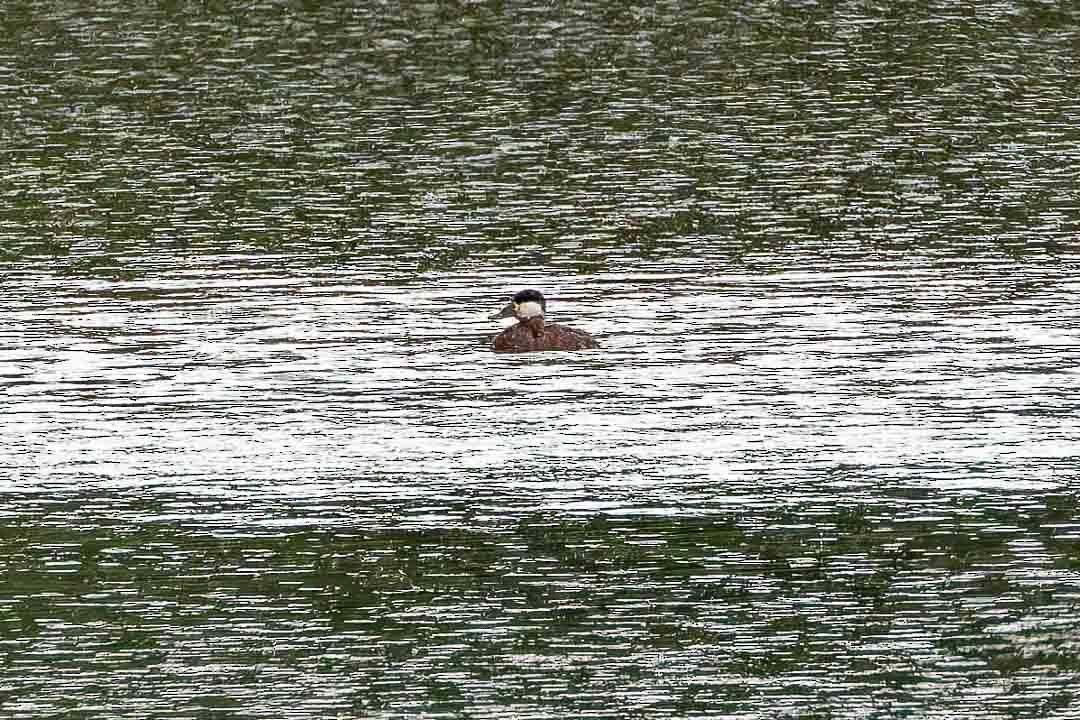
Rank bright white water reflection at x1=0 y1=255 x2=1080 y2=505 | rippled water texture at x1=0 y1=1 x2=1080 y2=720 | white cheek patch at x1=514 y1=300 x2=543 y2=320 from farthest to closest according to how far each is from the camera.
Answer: white cheek patch at x1=514 y1=300 x2=543 y2=320
bright white water reflection at x1=0 y1=255 x2=1080 y2=505
rippled water texture at x1=0 y1=1 x2=1080 y2=720

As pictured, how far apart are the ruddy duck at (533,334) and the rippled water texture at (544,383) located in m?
0.18

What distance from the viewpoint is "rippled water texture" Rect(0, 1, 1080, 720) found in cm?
1468

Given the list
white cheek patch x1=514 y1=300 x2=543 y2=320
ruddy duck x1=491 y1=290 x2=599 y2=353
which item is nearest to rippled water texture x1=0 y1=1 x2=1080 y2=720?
ruddy duck x1=491 y1=290 x2=599 y2=353

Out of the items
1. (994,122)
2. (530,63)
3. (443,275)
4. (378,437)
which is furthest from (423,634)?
(530,63)

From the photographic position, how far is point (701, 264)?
25156mm

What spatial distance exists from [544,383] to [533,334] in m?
0.70

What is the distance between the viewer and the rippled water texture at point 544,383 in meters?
14.7

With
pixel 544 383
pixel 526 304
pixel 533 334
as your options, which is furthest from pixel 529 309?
pixel 544 383

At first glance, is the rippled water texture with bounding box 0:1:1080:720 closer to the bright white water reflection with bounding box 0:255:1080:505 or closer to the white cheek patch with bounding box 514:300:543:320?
the bright white water reflection with bounding box 0:255:1080:505

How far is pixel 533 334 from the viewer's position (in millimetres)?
21812

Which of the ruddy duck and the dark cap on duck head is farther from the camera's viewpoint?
the dark cap on duck head

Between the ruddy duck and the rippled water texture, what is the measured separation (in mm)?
176

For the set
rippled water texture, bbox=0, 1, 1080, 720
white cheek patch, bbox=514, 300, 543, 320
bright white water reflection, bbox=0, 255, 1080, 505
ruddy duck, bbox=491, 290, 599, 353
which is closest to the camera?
rippled water texture, bbox=0, 1, 1080, 720

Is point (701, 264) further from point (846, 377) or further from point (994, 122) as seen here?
point (994, 122)
